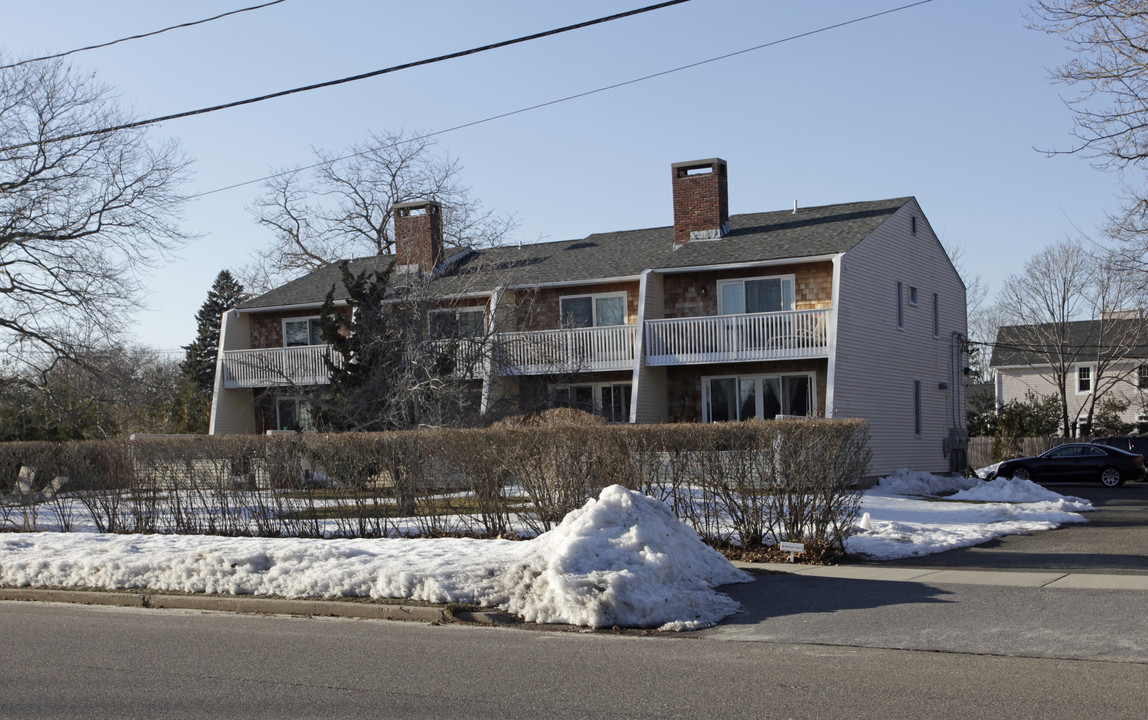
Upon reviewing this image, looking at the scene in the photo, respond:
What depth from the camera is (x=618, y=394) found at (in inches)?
1202

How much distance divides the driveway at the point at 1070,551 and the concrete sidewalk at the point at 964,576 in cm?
48

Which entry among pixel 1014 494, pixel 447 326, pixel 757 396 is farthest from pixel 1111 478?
pixel 447 326

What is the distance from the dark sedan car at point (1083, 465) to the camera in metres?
30.7

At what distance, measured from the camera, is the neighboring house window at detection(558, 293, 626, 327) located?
1210 inches

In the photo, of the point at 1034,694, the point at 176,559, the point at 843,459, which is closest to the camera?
the point at 1034,694

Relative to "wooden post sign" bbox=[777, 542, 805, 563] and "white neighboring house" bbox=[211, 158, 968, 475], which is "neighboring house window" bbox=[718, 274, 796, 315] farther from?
"wooden post sign" bbox=[777, 542, 805, 563]

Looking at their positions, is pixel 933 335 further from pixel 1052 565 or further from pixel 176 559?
pixel 176 559

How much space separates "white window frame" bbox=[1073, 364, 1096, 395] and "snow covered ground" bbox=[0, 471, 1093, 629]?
42.8 meters

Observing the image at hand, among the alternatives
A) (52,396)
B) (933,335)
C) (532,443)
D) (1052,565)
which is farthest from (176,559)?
(933,335)

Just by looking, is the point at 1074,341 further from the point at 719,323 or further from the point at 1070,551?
the point at 1070,551

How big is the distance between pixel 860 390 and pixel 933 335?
719 cm

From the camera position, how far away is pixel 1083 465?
3105 centimetres

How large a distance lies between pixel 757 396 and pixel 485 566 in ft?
59.9

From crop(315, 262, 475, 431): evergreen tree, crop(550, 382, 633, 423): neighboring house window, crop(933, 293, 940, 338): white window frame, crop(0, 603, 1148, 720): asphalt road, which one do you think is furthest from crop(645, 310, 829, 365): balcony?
crop(0, 603, 1148, 720): asphalt road
